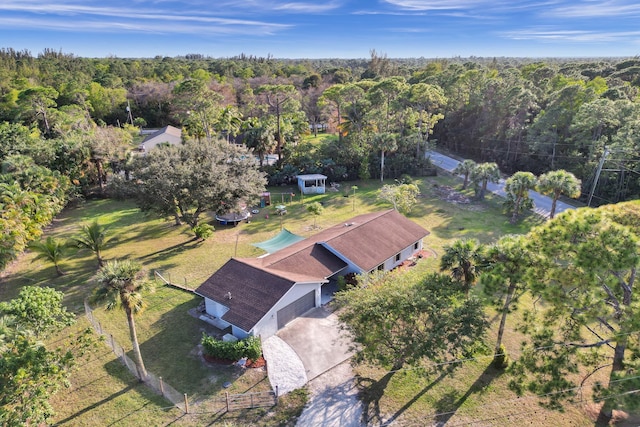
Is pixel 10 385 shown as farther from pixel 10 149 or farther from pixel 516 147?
pixel 516 147

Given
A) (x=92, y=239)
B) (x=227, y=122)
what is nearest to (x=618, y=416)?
(x=92, y=239)

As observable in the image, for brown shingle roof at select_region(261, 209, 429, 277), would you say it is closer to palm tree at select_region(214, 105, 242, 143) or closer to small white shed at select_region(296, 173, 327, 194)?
small white shed at select_region(296, 173, 327, 194)

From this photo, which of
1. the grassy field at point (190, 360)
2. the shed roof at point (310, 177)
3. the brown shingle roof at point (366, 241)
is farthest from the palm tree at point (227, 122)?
the brown shingle roof at point (366, 241)

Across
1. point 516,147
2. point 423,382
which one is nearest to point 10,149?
point 423,382

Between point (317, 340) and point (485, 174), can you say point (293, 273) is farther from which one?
point (485, 174)

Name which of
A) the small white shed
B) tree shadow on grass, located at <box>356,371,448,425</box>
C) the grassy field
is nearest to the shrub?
the grassy field
